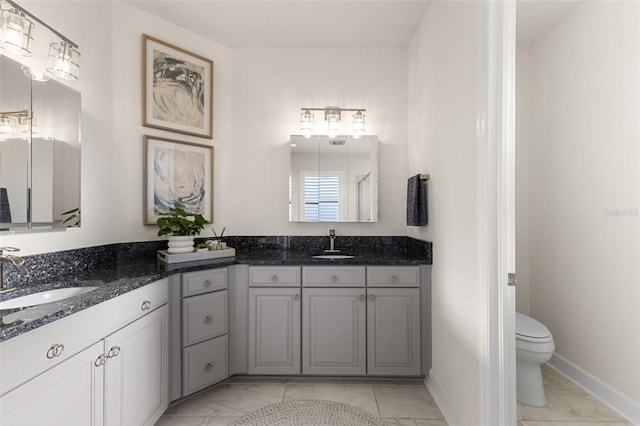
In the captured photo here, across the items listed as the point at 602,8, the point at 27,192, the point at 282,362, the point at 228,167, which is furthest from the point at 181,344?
the point at 602,8

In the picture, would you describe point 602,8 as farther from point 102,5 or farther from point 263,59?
point 102,5

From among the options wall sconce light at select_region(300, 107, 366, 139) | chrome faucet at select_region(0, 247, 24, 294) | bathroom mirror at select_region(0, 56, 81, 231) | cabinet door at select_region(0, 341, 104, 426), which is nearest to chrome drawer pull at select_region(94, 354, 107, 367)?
cabinet door at select_region(0, 341, 104, 426)

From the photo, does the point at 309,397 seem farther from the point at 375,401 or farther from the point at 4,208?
the point at 4,208

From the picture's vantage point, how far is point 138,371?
5.13 ft

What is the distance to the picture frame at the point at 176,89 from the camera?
7.69ft

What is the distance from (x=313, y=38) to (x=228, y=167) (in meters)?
1.37

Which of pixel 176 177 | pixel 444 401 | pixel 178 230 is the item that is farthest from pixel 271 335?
pixel 176 177

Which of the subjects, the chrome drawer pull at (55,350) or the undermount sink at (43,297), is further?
the undermount sink at (43,297)

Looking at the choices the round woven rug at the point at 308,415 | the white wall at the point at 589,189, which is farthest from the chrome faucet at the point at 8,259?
the white wall at the point at 589,189

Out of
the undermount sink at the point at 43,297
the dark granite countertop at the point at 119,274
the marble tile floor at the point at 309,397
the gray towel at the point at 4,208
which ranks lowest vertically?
the marble tile floor at the point at 309,397

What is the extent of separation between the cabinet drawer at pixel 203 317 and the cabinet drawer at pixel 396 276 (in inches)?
43.8

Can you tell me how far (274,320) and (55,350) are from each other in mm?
1326

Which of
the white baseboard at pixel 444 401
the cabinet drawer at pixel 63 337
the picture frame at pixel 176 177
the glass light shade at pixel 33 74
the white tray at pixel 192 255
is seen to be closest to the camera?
the cabinet drawer at pixel 63 337

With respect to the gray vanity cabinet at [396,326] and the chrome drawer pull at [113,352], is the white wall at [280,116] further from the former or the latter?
the chrome drawer pull at [113,352]
